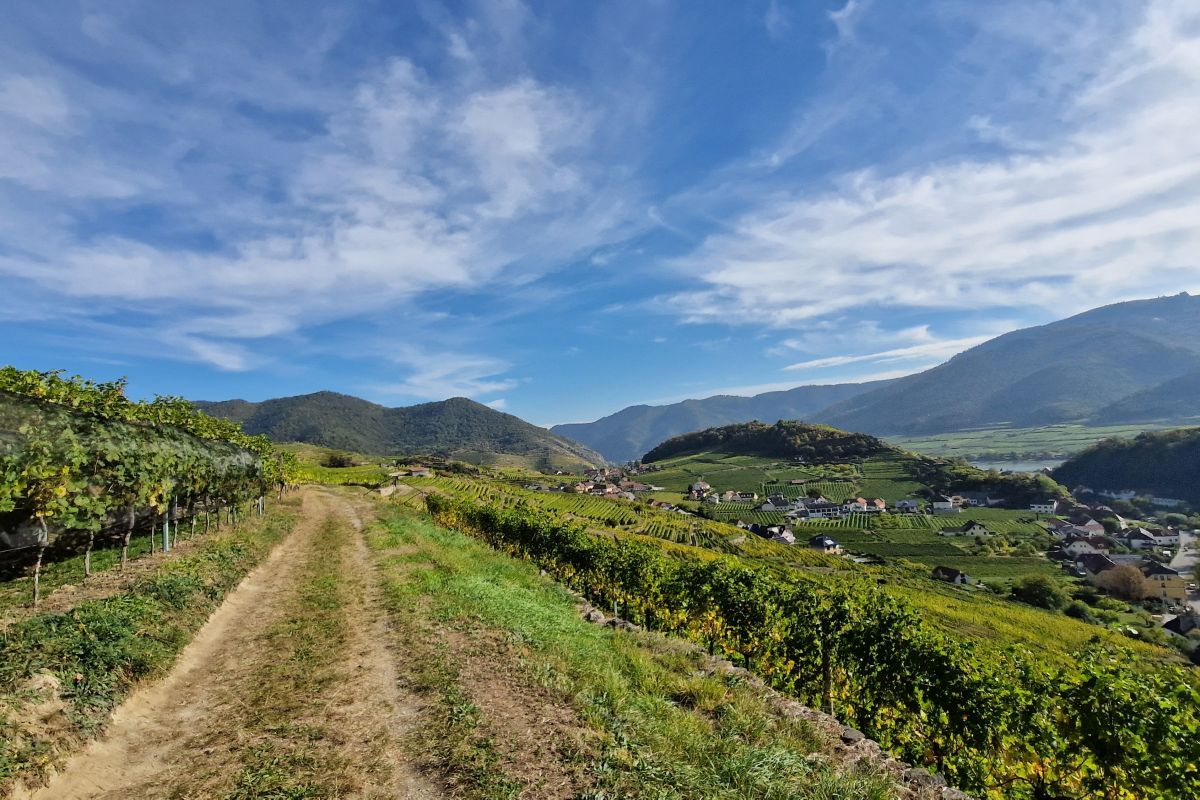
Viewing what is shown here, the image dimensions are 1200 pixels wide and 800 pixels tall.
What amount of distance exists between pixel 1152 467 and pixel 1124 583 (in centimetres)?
14519

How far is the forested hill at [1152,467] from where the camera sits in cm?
16912

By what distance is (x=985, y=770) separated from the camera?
8.05 meters

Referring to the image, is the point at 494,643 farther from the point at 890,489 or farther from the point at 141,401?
the point at 890,489

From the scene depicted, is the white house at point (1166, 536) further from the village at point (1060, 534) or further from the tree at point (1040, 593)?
the tree at point (1040, 593)

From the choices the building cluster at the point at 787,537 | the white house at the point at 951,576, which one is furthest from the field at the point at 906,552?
the building cluster at the point at 787,537

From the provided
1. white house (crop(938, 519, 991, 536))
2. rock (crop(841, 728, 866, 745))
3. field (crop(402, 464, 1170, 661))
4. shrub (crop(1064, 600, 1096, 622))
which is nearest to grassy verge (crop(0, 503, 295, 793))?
rock (crop(841, 728, 866, 745))

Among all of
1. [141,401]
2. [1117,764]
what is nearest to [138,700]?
[1117,764]

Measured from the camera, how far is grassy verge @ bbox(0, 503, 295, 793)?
20.2 feet

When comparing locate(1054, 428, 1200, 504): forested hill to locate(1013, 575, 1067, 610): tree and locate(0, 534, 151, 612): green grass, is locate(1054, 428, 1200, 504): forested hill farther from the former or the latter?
locate(0, 534, 151, 612): green grass

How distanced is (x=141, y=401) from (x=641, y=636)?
29685 mm

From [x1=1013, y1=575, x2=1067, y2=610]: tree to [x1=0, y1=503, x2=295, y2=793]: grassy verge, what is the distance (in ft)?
327

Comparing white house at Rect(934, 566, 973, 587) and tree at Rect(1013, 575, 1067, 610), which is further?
white house at Rect(934, 566, 973, 587)

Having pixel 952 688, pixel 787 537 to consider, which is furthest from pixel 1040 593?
pixel 952 688

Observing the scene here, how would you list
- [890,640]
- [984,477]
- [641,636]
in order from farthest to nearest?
[984,477]
[641,636]
[890,640]
